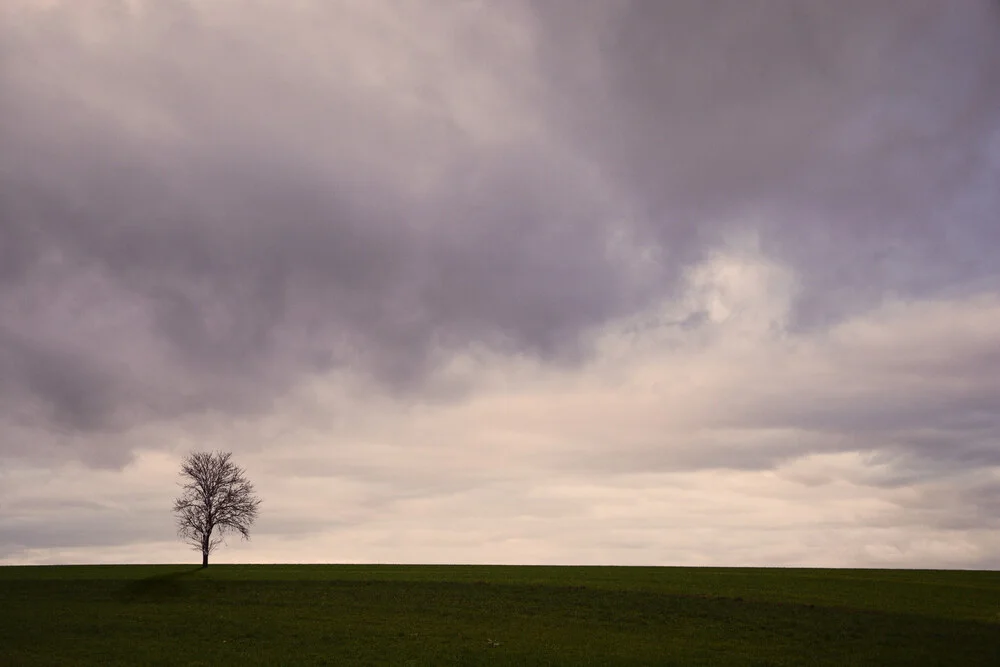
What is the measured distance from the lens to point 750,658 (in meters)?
43.6

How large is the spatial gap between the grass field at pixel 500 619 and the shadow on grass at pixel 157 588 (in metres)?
0.19

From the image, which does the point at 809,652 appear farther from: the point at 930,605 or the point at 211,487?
the point at 211,487

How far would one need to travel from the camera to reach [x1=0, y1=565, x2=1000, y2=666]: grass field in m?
44.4

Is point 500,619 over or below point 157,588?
below

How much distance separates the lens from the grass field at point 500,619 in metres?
44.4

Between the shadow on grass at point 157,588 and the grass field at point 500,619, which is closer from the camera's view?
the grass field at point 500,619

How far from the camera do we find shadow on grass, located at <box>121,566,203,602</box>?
216 ft

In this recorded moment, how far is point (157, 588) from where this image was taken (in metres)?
69.6

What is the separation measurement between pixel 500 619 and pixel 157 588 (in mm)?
34569

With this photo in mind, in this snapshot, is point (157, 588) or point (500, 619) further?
point (157, 588)

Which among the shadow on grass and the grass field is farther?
the shadow on grass

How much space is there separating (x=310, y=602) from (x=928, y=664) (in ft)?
146

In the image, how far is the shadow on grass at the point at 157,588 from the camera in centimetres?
6569

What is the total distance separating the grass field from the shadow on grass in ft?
0.63
